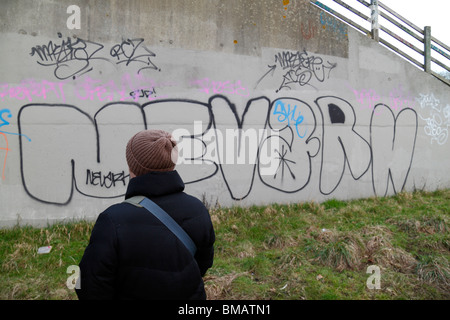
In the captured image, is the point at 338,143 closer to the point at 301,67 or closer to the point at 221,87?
the point at 301,67

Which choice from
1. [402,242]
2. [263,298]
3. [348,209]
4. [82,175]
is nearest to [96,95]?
[82,175]

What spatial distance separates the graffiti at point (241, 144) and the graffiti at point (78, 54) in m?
0.59

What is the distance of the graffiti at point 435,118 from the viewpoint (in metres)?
7.23

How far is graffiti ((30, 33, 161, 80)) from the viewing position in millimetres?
5082

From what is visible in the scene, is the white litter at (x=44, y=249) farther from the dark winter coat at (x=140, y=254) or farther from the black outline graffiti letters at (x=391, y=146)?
the black outline graffiti letters at (x=391, y=146)

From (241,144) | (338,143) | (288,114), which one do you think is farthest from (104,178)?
(338,143)

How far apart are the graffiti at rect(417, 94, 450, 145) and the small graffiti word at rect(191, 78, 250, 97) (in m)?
4.03

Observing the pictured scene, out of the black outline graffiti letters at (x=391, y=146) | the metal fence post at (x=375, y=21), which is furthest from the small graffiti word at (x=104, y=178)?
the metal fence post at (x=375, y=21)

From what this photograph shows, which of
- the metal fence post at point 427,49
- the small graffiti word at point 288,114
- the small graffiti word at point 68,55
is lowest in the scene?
the small graffiti word at point 288,114

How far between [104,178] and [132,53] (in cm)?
206
